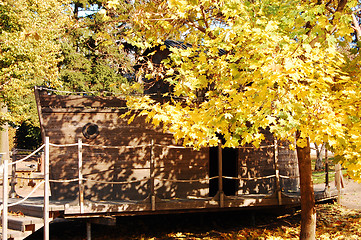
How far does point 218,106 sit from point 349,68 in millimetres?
3401

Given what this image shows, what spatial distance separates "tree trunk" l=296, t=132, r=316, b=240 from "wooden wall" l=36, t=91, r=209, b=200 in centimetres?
341

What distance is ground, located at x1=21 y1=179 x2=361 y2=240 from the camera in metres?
10.4

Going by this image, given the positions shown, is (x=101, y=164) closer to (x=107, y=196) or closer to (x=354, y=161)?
(x=107, y=196)

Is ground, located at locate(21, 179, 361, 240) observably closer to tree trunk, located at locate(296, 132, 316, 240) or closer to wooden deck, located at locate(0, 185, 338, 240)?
wooden deck, located at locate(0, 185, 338, 240)

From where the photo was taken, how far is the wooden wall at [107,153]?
10.1 meters

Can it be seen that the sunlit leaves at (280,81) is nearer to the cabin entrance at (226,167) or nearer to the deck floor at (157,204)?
the deck floor at (157,204)

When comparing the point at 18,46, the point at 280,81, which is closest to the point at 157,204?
the point at 280,81

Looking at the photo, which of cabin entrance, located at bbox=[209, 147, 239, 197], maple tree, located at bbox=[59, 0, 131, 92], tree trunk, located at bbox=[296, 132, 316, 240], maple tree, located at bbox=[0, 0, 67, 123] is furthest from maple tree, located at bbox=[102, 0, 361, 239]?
maple tree, located at bbox=[59, 0, 131, 92]

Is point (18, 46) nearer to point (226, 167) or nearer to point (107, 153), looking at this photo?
point (107, 153)

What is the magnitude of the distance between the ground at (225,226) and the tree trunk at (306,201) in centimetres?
142

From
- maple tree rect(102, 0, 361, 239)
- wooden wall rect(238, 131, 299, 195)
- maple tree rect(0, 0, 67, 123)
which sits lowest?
wooden wall rect(238, 131, 299, 195)

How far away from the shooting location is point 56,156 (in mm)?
10141

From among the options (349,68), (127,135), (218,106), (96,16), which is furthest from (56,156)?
(96,16)

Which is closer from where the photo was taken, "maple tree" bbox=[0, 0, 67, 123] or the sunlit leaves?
the sunlit leaves
